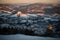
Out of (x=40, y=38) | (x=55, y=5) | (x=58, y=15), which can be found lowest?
(x=40, y=38)

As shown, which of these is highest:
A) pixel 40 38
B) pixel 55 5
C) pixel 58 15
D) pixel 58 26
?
pixel 55 5

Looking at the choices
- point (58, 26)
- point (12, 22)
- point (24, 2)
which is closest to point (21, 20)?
point (12, 22)

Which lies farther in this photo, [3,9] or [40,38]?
[3,9]

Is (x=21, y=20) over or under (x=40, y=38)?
over

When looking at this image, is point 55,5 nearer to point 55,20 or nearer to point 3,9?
point 55,20

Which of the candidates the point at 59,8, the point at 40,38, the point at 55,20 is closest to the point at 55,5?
the point at 59,8

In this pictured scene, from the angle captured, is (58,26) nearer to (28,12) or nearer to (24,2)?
(28,12)

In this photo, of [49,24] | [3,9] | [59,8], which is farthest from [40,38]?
[3,9]

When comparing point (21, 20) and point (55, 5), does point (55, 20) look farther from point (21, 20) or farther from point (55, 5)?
point (21, 20)
